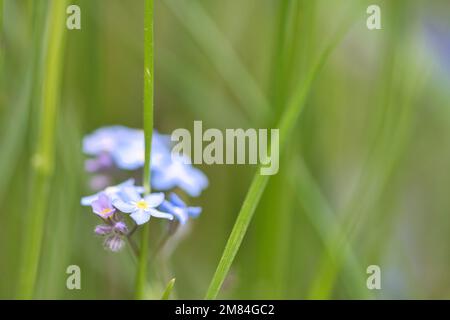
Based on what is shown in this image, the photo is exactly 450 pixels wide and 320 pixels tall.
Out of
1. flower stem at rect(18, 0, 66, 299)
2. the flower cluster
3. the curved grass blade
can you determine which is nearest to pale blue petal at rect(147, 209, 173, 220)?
the flower cluster

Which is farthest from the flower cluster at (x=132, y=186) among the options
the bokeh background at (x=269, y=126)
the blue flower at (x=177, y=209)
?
the bokeh background at (x=269, y=126)

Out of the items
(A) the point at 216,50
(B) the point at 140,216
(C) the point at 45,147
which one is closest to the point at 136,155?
(C) the point at 45,147

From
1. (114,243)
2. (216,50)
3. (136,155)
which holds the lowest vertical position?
(114,243)

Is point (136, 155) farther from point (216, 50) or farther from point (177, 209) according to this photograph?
point (216, 50)

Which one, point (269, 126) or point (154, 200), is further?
point (269, 126)
